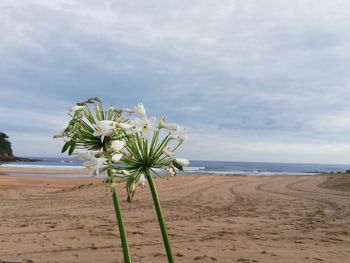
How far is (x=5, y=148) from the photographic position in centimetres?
10388

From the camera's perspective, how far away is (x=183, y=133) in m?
2.20

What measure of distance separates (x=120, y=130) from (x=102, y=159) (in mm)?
199

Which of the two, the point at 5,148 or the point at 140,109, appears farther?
the point at 5,148

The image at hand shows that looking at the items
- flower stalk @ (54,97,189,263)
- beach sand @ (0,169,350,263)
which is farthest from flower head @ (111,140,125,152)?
beach sand @ (0,169,350,263)

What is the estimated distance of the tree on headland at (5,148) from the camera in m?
101

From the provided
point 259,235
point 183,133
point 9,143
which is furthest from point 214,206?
point 9,143

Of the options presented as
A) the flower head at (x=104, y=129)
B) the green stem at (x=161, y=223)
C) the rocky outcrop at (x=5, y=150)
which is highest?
the rocky outcrop at (x=5, y=150)

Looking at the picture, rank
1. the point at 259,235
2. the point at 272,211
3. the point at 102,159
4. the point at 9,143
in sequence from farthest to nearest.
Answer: the point at 9,143 < the point at 272,211 < the point at 259,235 < the point at 102,159

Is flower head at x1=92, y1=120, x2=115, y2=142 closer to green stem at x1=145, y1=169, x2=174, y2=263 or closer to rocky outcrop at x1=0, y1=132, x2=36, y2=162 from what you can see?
green stem at x1=145, y1=169, x2=174, y2=263

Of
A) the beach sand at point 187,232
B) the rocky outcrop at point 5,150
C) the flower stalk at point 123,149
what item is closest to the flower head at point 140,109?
the flower stalk at point 123,149

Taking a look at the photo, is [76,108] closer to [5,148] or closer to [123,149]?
[123,149]

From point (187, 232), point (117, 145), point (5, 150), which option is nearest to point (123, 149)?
point (117, 145)

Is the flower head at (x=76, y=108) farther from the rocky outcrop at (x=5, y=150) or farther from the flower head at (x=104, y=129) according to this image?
the rocky outcrop at (x=5, y=150)

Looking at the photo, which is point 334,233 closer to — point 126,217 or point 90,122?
point 126,217
